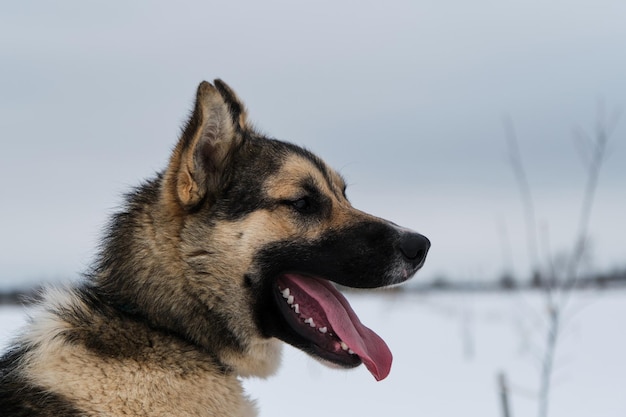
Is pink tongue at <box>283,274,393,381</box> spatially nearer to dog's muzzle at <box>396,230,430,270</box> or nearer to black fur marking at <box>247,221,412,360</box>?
black fur marking at <box>247,221,412,360</box>

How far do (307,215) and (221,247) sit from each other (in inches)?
18.4

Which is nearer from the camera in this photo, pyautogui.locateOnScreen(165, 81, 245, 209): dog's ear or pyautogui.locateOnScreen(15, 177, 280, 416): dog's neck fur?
pyautogui.locateOnScreen(15, 177, 280, 416): dog's neck fur

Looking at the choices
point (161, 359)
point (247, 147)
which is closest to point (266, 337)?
point (161, 359)

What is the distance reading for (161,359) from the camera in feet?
10.3

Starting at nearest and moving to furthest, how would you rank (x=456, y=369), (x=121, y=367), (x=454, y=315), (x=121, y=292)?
(x=121, y=367) < (x=121, y=292) < (x=456, y=369) < (x=454, y=315)

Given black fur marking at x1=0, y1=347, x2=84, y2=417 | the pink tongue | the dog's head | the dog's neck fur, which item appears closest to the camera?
black fur marking at x1=0, y1=347, x2=84, y2=417

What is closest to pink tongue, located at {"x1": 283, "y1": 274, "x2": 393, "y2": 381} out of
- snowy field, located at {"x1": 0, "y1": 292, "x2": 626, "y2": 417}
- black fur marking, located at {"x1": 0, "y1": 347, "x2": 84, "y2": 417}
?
black fur marking, located at {"x1": 0, "y1": 347, "x2": 84, "y2": 417}

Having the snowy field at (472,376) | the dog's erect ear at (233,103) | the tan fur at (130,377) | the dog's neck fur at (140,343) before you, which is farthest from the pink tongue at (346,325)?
the snowy field at (472,376)

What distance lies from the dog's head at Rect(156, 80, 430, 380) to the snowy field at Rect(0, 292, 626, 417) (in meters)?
4.18

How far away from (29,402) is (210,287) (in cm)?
85

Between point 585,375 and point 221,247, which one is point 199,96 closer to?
point 221,247

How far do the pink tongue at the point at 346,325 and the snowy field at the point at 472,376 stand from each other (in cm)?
404

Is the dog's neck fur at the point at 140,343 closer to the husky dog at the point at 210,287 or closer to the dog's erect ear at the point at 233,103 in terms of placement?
the husky dog at the point at 210,287

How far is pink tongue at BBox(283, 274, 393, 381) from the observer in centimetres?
350
